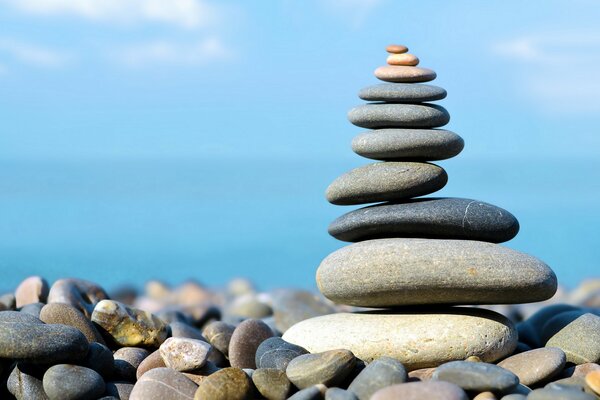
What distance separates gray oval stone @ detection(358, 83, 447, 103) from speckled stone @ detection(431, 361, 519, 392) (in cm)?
266

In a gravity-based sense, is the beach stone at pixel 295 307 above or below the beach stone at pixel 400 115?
below

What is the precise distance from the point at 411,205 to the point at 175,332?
8.71 ft

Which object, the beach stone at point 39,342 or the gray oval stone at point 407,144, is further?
the gray oval stone at point 407,144

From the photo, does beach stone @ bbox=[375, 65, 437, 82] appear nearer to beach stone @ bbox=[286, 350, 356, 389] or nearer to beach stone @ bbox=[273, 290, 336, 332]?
beach stone @ bbox=[286, 350, 356, 389]

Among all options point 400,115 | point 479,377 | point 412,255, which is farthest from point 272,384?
point 400,115

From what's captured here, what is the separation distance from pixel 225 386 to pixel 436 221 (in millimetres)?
2334

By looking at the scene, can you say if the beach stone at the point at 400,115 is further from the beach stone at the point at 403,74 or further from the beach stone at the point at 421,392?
the beach stone at the point at 421,392

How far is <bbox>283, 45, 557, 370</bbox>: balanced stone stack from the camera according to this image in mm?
6789

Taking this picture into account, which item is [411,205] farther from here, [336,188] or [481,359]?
[481,359]

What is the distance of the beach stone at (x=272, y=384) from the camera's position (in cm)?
607

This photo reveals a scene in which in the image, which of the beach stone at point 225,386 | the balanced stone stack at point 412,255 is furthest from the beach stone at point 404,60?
the beach stone at point 225,386

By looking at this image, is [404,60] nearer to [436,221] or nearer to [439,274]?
[436,221]

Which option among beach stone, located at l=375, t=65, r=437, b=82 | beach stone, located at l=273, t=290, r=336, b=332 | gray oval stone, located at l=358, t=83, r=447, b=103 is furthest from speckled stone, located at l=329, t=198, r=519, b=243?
beach stone, located at l=273, t=290, r=336, b=332

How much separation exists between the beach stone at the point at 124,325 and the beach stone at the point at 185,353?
0.96 meters
